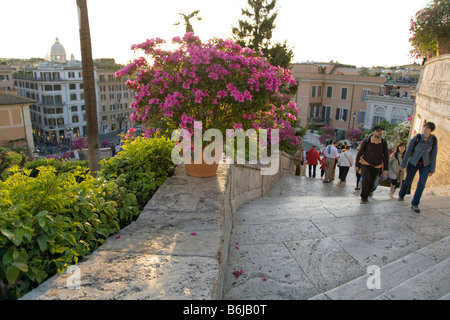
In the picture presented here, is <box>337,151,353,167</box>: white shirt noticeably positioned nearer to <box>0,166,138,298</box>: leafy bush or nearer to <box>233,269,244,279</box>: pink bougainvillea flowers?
<box>233,269,244,279</box>: pink bougainvillea flowers

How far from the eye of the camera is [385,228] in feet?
15.0

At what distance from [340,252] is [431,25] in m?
11.0

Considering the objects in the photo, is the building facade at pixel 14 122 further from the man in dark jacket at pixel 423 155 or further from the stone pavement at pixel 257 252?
the man in dark jacket at pixel 423 155

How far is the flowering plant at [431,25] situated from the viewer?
11.2 metres

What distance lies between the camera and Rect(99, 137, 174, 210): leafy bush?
396cm

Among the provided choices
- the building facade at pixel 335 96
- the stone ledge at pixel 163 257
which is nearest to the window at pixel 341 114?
the building facade at pixel 335 96

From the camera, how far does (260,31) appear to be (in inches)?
773

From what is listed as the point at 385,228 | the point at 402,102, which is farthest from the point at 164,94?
the point at 402,102

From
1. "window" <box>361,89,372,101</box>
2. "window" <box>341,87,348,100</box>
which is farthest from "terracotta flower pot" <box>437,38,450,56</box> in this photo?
"window" <box>341,87,348,100</box>

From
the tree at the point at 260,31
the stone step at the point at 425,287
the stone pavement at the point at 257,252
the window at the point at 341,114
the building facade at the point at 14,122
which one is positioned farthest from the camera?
the window at the point at 341,114

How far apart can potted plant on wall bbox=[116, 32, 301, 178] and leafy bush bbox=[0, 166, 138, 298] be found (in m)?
1.64

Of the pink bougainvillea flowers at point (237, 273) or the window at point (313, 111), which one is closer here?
the pink bougainvillea flowers at point (237, 273)

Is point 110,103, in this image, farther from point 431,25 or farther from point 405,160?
point 405,160

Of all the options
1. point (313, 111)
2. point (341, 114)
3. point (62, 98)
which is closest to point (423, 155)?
point (341, 114)
